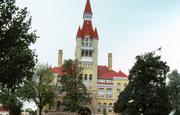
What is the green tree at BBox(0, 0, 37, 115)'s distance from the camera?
40.2m

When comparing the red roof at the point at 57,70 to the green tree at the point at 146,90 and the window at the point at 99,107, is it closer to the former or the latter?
the window at the point at 99,107

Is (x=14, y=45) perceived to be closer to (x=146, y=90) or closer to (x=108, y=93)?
(x=146, y=90)

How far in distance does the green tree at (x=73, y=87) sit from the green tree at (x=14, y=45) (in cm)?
5500

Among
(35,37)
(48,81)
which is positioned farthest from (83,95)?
(35,37)

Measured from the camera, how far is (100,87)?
123 meters

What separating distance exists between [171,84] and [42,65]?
26011mm

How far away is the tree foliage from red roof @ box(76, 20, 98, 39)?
82.3 meters

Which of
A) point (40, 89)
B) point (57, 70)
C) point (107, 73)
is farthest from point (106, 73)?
point (40, 89)

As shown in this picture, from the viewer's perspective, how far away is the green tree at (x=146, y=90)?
216ft

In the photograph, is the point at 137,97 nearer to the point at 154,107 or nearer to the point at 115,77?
the point at 154,107

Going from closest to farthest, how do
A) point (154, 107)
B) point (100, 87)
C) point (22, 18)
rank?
point (22, 18) < point (154, 107) < point (100, 87)

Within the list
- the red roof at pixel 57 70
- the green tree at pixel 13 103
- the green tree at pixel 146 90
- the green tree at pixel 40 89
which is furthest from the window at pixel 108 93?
the green tree at pixel 146 90

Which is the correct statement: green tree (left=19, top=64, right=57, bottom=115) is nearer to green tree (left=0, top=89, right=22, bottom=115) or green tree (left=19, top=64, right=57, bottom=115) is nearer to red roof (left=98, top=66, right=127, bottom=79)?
green tree (left=0, top=89, right=22, bottom=115)

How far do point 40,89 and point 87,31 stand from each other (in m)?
39.8
